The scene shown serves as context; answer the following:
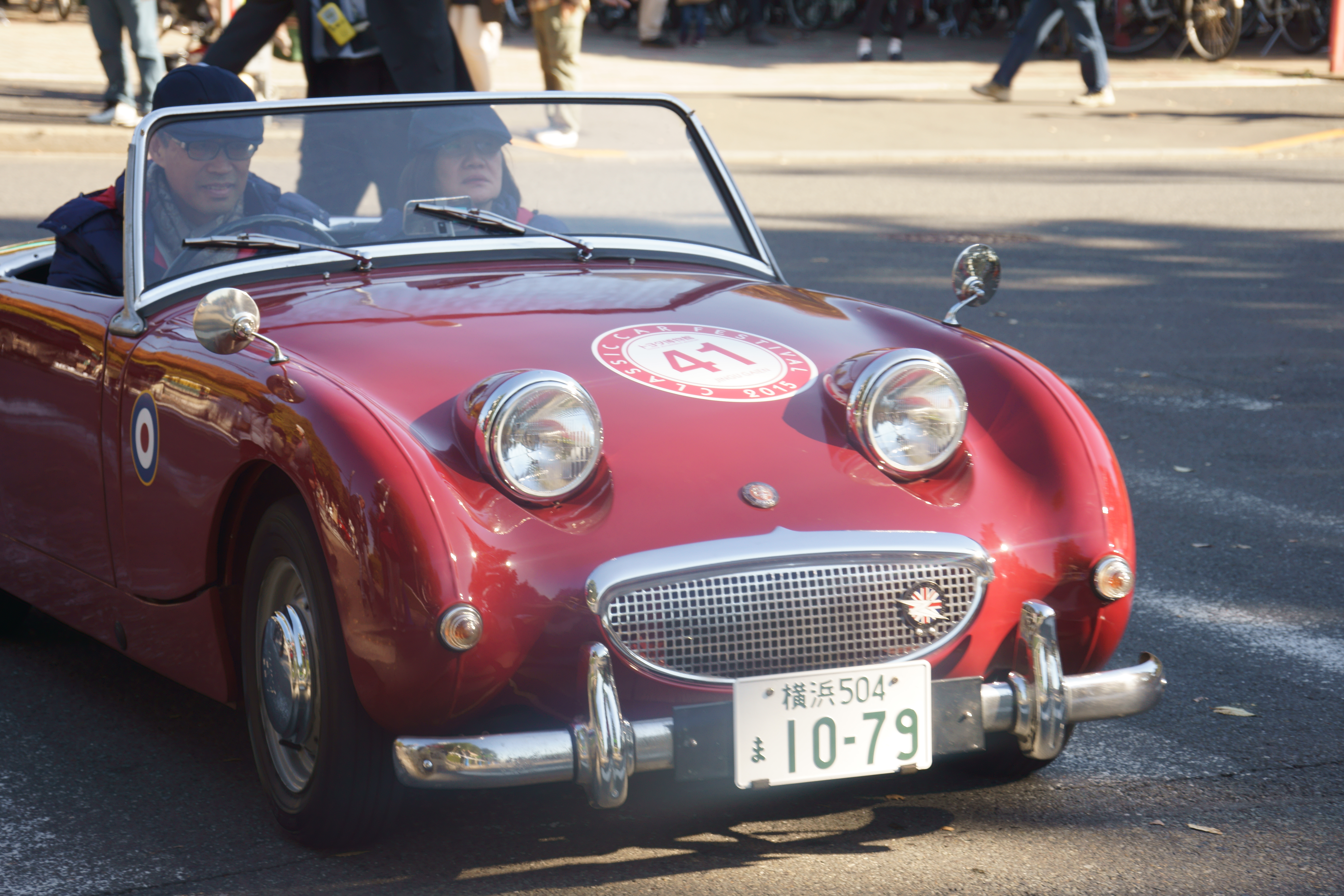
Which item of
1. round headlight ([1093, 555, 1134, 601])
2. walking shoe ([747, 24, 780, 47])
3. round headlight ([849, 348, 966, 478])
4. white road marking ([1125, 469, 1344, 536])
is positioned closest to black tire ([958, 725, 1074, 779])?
round headlight ([1093, 555, 1134, 601])

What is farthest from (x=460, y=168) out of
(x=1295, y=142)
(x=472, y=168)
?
(x=1295, y=142)

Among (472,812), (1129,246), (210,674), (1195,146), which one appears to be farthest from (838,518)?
(1195,146)

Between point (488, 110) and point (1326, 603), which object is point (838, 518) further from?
point (1326, 603)

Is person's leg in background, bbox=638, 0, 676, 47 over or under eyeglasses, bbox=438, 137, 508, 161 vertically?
under

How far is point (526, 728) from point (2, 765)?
1.40 metres

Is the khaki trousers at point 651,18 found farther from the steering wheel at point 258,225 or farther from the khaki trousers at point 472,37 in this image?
the steering wheel at point 258,225

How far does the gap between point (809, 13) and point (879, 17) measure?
148 inches

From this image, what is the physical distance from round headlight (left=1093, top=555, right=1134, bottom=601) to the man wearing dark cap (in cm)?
202

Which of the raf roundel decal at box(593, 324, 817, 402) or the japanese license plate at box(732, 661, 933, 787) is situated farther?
the raf roundel decal at box(593, 324, 817, 402)

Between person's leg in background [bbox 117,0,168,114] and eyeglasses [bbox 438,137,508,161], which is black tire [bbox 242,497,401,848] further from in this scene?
person's leg in background [bbox 117,0,168,114]

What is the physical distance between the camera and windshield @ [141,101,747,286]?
3.82 metres

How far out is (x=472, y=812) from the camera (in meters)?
3.25

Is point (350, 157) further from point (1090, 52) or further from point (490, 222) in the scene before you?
point (1090, 52)

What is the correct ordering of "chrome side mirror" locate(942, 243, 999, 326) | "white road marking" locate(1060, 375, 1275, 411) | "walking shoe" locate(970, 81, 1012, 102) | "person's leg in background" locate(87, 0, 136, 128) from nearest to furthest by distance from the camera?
"chrome side mirror" locate(942, 243, 999, 326), "white road marking" locate(1060, 375, 1275, 411), "person's leg in background" locate(87, 0, 136, 128), "walking shoe" locate(970, 81, 1012, 102)
